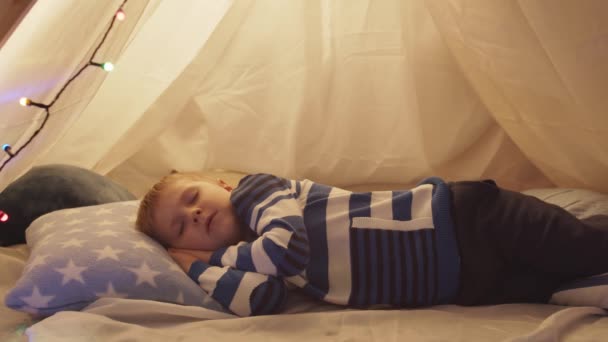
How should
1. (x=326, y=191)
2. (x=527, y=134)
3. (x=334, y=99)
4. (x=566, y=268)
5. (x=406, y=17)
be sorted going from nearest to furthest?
(x=566, y=268), (x=326, y=191), (x=527, y=134), (x=406, y=17), (x=334, y=99)

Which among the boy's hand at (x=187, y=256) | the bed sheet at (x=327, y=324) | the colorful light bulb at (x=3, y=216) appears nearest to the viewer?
the bed sheet at (x=327, y=324)

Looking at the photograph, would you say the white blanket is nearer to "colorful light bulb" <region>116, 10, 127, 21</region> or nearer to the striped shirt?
the striped shirt

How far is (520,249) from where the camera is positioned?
4.09ft

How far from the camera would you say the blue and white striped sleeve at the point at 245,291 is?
47.5 inches

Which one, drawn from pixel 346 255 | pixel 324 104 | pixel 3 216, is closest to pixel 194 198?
pixel 346 255

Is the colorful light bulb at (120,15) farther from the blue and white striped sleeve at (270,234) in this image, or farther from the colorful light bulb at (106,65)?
the blue and white striped sleeve at (270,234)

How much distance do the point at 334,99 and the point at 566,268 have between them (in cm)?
86

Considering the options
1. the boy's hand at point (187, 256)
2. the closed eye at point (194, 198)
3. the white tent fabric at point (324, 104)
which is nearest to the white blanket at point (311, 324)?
the boy's hand at point (187, 256)

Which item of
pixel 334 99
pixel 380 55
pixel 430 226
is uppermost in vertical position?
pixel 380 55

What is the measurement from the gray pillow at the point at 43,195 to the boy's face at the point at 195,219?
1.06 ft

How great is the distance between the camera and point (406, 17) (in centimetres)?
174

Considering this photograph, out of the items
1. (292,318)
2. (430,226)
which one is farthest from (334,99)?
(292,318)

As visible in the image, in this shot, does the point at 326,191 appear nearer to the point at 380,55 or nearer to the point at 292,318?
the point at 292,318

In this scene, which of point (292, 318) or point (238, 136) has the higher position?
point (238, 136)
